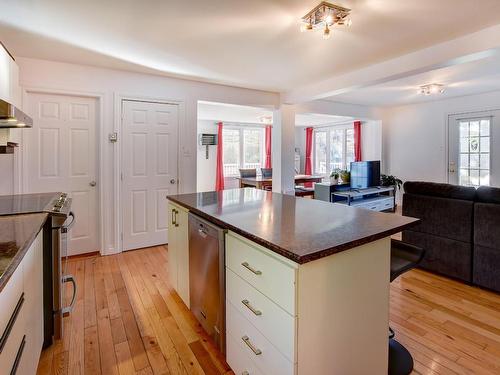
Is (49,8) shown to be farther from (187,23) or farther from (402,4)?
(402,4)

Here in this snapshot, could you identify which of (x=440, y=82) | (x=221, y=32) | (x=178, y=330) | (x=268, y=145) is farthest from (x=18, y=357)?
(x=268, y=145)

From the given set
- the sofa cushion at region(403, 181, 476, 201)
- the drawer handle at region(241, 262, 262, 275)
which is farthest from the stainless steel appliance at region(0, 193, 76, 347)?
the sofa cushion at region(403, 181, 476, 201)

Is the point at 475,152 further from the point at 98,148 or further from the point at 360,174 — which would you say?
the point at 98,148

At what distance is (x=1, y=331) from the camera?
917 millimetres

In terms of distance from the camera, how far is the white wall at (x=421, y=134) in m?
5.51

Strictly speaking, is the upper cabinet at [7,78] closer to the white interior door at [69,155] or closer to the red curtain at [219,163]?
the white interior door at [69,155]

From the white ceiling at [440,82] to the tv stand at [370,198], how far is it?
1.78 metres

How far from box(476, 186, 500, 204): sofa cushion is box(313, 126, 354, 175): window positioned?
5.60m

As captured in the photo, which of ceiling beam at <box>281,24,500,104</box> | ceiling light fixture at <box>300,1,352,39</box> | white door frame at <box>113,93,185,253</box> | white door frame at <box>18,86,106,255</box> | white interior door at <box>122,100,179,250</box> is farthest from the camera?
white interior door at <box>122,100,179,250</box>

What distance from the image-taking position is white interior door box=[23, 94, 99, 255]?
3.29 metres

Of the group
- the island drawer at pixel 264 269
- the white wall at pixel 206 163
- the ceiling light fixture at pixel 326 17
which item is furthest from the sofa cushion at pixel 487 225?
the white wall at pixel 206 163

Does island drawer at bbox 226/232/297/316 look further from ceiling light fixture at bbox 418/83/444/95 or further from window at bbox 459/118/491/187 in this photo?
window at bbox 459/118/491/187

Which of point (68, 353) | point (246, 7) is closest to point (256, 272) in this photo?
point (68, 353)

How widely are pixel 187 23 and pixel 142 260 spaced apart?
259 centimetres
